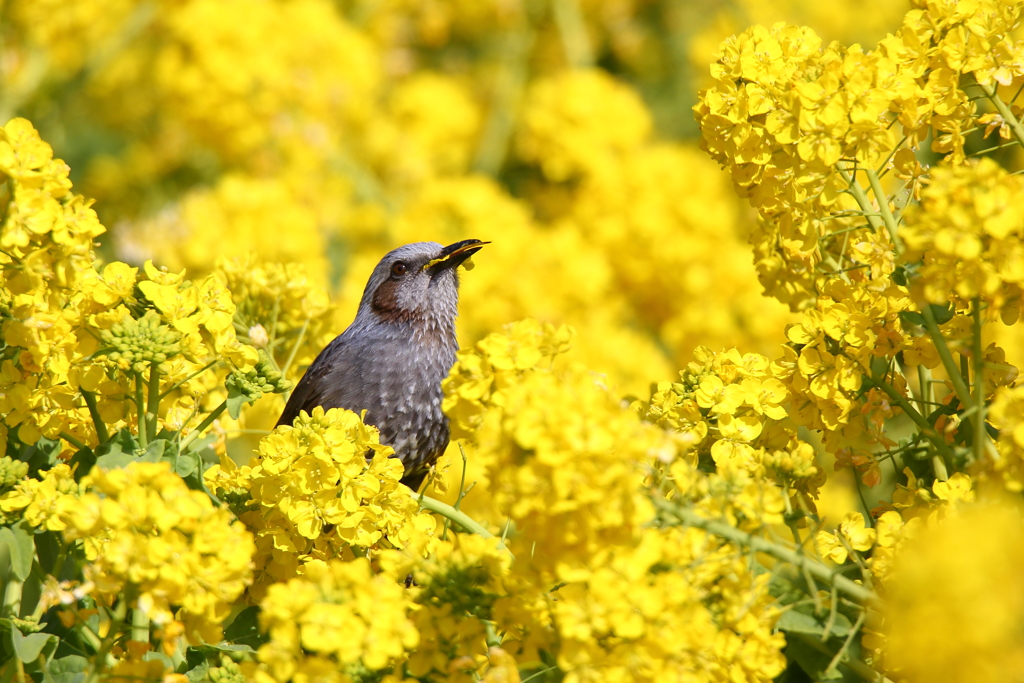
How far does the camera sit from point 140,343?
1907 millimetres

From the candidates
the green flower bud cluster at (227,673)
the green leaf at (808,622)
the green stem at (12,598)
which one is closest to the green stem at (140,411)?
the green stem at (12,598)

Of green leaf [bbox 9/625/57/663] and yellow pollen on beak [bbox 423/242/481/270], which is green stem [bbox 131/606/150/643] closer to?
green leaf [bbox 9/625/57/663]

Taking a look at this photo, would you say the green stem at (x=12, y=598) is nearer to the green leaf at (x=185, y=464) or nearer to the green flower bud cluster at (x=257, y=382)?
the green leaf at (x=185, y=464)

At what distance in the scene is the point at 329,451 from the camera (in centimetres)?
192

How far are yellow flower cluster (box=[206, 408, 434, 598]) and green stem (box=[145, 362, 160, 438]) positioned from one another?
213mm

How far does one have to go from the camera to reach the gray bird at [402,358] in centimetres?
339

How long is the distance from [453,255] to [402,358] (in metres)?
0.43

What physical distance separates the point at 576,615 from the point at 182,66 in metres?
4.98

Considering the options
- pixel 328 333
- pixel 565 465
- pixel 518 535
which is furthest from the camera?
pixel 328 333

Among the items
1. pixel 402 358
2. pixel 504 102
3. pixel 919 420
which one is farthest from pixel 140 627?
pixel 504 102

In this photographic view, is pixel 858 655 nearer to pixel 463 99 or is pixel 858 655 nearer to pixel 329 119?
pixel 329 119

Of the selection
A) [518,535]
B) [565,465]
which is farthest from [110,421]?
[565,465]

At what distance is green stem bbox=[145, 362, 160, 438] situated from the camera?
6.46ft

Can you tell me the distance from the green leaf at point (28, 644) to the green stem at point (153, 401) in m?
0.46
